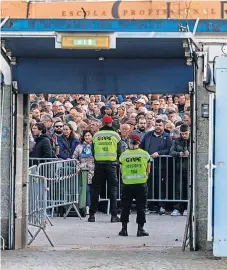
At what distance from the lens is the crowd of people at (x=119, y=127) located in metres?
18.8

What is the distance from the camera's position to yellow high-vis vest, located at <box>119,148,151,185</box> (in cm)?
1516

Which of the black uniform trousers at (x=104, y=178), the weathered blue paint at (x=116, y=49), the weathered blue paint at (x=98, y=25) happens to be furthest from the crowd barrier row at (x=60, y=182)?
the weathered blue paint at (x=98, y=25)

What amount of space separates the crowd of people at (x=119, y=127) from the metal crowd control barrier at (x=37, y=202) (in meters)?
→ 4.57

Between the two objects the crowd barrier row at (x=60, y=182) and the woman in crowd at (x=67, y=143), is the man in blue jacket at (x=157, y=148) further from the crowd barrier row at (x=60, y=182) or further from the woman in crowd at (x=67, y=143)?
the crowd barrier row at (x=60, y=182)

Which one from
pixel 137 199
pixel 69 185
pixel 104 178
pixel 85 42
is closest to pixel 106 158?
pixel 104 178

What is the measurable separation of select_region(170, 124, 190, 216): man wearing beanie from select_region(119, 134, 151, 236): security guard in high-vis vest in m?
3.52

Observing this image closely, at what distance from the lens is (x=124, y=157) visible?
15.3 m

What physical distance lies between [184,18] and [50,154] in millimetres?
7436

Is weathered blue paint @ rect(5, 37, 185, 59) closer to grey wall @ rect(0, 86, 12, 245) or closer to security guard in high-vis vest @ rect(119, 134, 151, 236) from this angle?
grey wall @ rect(0, 86, 12, 245)

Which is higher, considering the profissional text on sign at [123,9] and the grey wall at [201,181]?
the profissional text on sign at [123,9]

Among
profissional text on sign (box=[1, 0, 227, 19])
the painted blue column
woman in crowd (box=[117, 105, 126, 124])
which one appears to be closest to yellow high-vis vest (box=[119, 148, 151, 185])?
profissional text on sign (box=[1, 0, 227, 19])

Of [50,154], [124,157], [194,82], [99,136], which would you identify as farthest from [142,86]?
[50,154]

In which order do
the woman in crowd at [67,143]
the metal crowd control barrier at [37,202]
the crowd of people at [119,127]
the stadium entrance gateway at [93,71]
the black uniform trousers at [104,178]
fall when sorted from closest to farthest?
the stadium entrance gateway at [93,71] < the metal crowd control barrier at [37,202] < the black uniform trousers at [104,178] < the crowd of people at [119,127] < the woman in crowd at [67,143]

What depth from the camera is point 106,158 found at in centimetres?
1673
